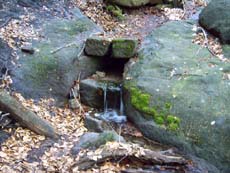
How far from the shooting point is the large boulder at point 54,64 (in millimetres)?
9195

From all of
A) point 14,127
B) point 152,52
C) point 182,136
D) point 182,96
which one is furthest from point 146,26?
point 14,127

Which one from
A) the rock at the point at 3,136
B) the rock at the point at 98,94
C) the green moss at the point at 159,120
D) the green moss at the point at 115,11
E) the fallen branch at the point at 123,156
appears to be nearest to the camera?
the fallen branch at the point at 123,156

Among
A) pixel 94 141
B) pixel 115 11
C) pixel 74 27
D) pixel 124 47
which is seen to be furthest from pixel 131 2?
pixel 94 141

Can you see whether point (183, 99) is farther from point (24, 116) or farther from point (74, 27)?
point (74, 27)

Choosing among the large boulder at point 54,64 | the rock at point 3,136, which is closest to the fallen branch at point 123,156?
the rock at point 3,136

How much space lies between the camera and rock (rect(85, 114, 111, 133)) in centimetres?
852

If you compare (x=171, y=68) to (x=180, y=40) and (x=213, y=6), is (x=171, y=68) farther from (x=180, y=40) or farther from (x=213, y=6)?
(x=213, y=6)

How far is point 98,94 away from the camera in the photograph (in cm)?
970

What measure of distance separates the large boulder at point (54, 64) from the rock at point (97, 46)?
20cm

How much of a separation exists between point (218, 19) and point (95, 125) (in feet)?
16.6

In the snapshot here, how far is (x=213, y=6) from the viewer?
11336mm

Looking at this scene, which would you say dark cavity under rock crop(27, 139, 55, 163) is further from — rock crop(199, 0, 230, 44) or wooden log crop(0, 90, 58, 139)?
rock crop(199, 0, 230, 44)

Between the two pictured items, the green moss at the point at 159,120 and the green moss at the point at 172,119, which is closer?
the green moss at the point at 172,119

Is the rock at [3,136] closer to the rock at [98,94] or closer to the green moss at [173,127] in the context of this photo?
the rock at [98,94]
